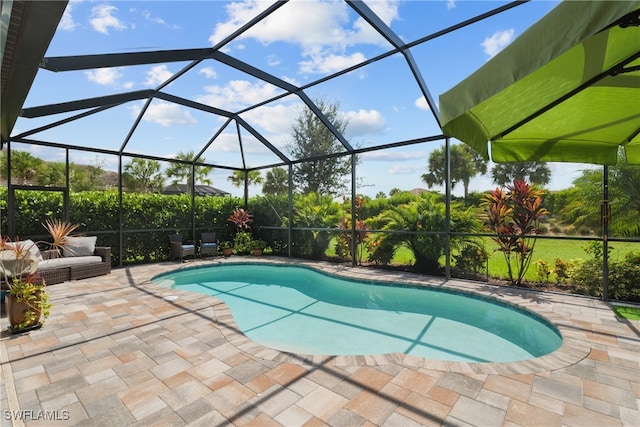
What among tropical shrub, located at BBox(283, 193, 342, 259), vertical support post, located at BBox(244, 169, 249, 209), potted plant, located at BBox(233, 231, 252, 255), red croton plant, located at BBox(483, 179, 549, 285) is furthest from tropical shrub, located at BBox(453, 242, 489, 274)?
vertical support post, located at BBox(244, 169, 249, 209)

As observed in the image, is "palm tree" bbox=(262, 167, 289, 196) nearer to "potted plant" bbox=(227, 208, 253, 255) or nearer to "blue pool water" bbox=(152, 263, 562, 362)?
"potted plant" bbox=(227, 208, 253, 255)

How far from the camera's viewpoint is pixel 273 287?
26.1 feet

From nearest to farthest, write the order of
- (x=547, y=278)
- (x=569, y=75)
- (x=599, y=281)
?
1. (x=569, y=75)
2. (x=599, y=281)
3. (x=547, y=278)

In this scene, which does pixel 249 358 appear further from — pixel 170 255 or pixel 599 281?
pixel 170 255

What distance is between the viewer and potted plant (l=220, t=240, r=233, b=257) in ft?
35.5

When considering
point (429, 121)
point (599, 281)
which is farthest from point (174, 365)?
point (599, 281)

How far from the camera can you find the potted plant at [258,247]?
11.3 metres

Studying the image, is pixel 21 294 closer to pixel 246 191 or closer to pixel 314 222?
pixel 314 222

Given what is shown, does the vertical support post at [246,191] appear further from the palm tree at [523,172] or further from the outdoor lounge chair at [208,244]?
the palm tree at [523,172]

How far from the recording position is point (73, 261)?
6996 mm

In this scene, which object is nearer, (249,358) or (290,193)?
(249,358)

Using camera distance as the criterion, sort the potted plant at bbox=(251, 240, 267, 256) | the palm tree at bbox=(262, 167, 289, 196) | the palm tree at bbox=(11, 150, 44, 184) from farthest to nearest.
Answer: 1. the palm tree at bbox=(11, 150, 44, 184)
2. the palm tree at bbox=(262, 167, 289, 196)
3. the potted plant at bbox=(251, 240, 267, 256)

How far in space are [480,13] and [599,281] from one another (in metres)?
5.19

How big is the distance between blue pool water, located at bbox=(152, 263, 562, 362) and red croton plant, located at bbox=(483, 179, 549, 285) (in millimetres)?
1689
